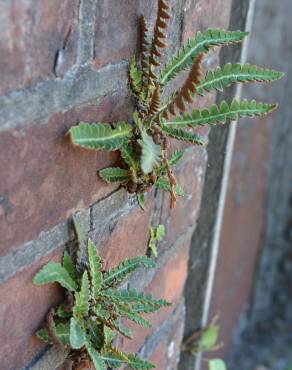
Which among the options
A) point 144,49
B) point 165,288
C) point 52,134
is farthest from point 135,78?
point 165,288

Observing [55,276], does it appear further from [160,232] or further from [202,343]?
[202,343]

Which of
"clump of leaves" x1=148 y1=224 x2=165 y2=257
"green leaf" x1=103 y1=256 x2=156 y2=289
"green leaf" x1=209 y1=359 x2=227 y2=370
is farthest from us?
"green leaf" x1=209 y1=359 x2=227 y2=370

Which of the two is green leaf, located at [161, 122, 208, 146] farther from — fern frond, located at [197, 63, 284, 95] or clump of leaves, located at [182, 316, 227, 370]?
clump of leaves, located at [182, 316, 227, 370]

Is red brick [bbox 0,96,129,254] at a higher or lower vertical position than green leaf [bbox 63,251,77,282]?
higher

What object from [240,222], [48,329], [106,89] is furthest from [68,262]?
[240,222]

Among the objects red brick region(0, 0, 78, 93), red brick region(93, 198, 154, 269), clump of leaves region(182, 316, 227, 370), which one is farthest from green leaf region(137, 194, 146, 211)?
clump of leaves region(182, 316, 227, 370)

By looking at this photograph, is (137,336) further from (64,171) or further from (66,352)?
(64,171)

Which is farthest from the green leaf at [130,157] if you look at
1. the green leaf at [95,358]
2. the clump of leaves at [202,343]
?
the clump of leaves at [202,343]
